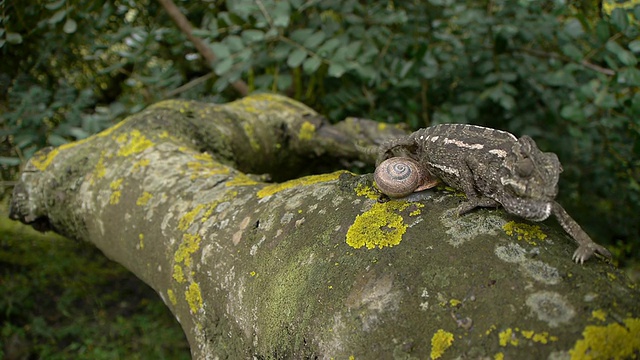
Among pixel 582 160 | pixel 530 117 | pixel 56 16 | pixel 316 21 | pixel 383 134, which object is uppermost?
pixel 56 16

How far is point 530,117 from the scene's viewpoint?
278cm

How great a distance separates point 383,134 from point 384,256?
5.07 ft

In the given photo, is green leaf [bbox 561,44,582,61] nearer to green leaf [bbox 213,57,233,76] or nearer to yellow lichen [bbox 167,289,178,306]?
green leaf [bbox 213,57,233,76]

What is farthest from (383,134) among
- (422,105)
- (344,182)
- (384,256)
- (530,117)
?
(384,256)

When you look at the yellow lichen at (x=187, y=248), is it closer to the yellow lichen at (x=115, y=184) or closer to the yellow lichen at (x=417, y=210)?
the yellow lichen at (x=115, y=184)

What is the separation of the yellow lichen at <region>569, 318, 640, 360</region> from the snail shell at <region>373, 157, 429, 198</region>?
1.56ft

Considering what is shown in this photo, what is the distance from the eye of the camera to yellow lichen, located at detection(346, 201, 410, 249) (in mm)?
1063

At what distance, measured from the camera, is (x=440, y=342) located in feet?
2.90

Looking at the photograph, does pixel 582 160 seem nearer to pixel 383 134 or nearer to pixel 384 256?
pixel 383 134

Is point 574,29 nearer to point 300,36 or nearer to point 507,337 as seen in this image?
point 300,36

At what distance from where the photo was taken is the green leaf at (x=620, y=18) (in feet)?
6.86

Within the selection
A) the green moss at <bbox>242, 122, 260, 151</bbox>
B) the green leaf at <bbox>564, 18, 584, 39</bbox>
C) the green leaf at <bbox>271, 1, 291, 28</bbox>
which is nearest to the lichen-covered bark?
the green moss at <bbox>242, 122, 260, 151</bbox>

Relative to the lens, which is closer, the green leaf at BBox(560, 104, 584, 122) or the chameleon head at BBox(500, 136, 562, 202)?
the chameleon head at BBox(500, 136, 562, 202)

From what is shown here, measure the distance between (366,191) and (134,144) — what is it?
3.74 ft
